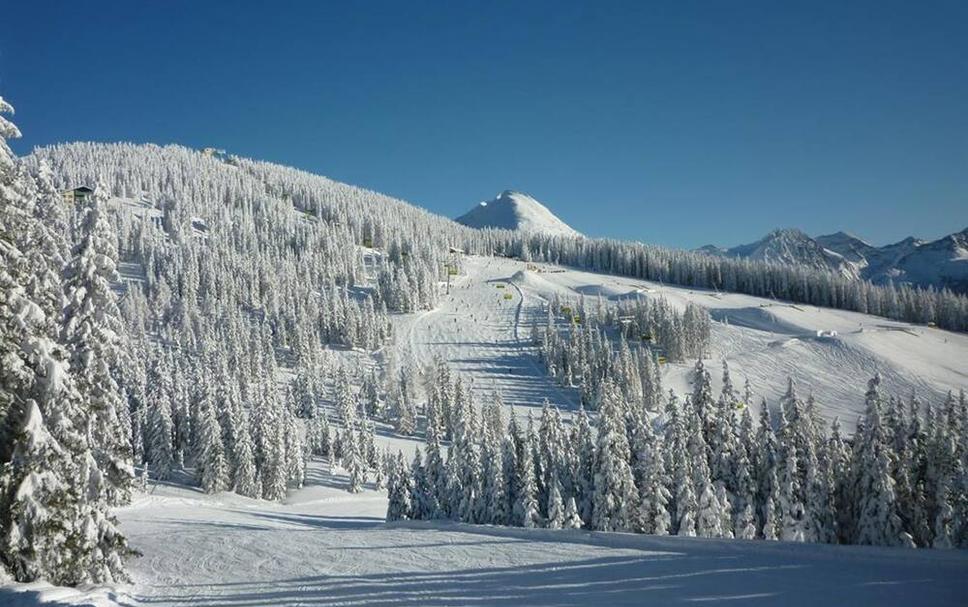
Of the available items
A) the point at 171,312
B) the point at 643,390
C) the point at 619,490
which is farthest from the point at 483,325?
the point at 619,490

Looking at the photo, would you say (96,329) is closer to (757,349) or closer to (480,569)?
(480,569)

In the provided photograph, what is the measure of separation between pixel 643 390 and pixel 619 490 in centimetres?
7893

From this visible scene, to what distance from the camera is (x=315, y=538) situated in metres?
22.7

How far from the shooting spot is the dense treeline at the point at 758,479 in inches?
1335

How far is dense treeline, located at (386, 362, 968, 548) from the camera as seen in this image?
111 ft

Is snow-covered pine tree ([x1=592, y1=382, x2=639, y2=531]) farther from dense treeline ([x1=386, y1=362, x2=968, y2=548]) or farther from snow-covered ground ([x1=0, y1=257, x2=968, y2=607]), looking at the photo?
snow-covered ground ([x1=0, y1=257, x2=968, y2=607])

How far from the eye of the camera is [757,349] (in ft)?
454

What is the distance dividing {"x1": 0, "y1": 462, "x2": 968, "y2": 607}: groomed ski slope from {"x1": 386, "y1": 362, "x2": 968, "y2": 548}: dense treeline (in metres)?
18.1

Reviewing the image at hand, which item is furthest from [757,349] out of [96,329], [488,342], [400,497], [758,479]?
[96,329]

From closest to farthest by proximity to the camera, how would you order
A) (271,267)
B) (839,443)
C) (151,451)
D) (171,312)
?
(839,443)
(151,451)
(171,312)
(271,267)

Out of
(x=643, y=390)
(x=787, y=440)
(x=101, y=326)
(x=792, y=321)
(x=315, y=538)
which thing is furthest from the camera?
(x=792, y=321)

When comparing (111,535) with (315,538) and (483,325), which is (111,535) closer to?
(315,538)

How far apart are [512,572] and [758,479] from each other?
27213mm

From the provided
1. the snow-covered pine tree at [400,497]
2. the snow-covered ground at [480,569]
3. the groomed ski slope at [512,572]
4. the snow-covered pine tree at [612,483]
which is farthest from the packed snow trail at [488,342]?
the groomed ski slope at [512,572]
